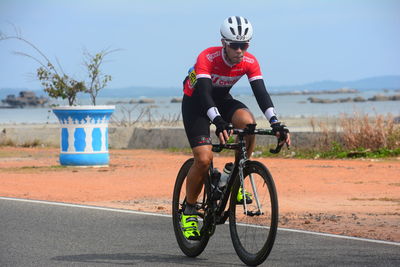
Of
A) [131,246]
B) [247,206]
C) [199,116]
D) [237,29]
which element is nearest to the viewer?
[247,206]

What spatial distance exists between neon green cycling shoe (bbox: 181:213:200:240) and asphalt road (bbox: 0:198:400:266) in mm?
218

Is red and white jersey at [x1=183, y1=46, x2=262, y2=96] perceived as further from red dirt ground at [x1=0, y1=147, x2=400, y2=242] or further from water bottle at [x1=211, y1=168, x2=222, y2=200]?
red dirt ground at [x1=0, y1=147, x2=400, y2=242]

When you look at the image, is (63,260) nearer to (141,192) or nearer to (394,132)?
(141,192)

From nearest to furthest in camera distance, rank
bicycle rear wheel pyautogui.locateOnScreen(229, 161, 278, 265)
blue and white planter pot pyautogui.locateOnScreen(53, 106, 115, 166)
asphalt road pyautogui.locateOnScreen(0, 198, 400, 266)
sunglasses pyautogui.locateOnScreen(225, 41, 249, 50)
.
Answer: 1. bicycle rear wheel pyautogui.locateOnScreen(229, 161, 278, 265)
2. sunglasses pyautogui.locateOnScreen(225, 41, 249, 50)
3. asphalt road pyautogui.locateOnScreen(0, 198, 400, 266)
4. blue and white planter pot pyautogui.locateOnScreen(53, 106, 115, 166)

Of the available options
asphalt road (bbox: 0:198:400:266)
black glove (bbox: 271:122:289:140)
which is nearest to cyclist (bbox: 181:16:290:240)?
black glove (bbox: 271:122:289:140)

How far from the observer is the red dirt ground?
11.1 meters

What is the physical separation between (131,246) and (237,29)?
2.64 meters

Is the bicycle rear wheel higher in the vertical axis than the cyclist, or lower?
lower

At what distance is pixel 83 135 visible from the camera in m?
19.2

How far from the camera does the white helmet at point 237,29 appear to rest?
26.0 ft

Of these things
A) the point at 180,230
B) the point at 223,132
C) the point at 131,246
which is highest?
the point at 223,132

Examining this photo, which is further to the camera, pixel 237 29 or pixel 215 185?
pixel 215 185

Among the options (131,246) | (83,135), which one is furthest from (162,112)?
(131,246)

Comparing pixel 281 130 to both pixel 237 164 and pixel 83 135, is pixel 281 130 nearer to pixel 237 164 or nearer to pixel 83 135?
pixel 237 164
